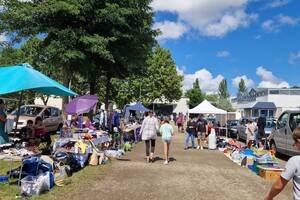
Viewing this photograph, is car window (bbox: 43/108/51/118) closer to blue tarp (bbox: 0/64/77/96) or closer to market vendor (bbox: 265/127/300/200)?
blue tarp (bbox: 0/64/77/96)

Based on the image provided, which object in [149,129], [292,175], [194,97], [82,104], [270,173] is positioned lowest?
[270,173]

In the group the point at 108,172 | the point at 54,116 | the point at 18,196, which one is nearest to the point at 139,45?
the point at 54,116

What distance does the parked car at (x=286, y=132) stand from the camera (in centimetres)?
1500

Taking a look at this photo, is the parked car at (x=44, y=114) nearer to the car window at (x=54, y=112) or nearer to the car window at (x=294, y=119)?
the car window at (x=54, y=112)

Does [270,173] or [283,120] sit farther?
[283,120]

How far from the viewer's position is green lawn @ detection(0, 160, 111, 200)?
7160 mm

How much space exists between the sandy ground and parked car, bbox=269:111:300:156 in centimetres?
357

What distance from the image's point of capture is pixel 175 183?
923 cm

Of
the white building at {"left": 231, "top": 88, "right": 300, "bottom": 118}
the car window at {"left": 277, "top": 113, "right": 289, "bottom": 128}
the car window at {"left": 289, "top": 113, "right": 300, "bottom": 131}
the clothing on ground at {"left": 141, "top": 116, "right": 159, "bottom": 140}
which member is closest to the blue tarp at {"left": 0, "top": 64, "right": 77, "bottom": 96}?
the clothing on ground at {"left": 141, "top": 116, "right": 159, "bottom": 140}

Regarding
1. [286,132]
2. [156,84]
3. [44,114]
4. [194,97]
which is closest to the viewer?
[286,132]

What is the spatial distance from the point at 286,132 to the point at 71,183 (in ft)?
33.9

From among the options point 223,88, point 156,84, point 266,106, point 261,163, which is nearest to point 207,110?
point 261,163

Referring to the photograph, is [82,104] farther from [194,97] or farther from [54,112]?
[194,97]

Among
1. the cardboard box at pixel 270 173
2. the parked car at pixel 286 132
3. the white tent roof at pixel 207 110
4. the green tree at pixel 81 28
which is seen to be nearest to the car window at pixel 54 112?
the green tree at pixel 81 28
